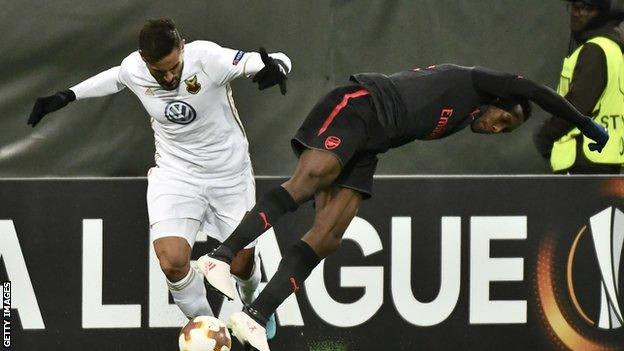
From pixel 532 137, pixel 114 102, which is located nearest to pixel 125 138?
pixel 114 102

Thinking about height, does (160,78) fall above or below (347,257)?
above

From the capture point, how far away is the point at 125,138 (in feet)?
27.5

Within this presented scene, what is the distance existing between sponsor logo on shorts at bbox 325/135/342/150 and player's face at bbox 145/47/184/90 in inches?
38.1


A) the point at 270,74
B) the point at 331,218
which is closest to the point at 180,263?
the point at 331,218

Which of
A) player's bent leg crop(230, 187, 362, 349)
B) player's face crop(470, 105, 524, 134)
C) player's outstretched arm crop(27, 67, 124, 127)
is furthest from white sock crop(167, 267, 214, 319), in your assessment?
player's face crop(470, 105, 524, 134)

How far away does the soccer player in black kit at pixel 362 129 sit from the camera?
6.79m

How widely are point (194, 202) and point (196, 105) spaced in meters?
0.55

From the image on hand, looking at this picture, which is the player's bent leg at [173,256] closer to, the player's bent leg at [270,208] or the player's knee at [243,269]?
the player's knee at [243,269]

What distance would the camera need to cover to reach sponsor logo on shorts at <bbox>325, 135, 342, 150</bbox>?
22.4ft

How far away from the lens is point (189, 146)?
765 centimetres

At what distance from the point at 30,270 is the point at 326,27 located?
2.26 meters

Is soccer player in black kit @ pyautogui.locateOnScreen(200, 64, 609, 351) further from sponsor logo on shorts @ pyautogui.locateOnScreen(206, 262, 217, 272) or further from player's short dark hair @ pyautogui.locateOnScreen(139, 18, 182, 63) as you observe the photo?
player's short dark hair @ pyautogui.locateOnScreen(139, 18, 182, 63)

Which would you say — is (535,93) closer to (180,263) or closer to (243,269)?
(243,269)

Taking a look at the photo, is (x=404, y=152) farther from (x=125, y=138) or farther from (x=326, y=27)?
(x=125, y=138)
